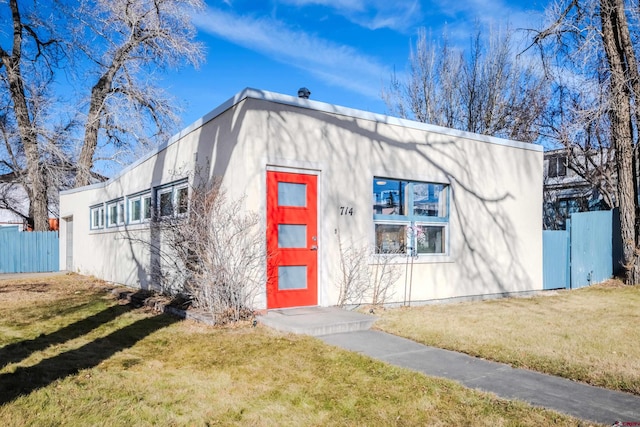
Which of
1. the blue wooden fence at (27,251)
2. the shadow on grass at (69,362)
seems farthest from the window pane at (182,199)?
the blue wooden fence at (27,251)

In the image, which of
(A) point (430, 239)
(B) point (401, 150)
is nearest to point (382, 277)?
(A) point (430, 239)

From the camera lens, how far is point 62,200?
18781 millimetres

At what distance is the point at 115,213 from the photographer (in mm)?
13398

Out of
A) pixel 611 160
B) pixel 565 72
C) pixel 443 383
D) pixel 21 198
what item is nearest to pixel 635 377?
pixel 443 383

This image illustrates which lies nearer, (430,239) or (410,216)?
(410,216)

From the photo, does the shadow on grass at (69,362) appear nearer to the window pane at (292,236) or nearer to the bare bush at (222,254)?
the bare bush at (222,254)

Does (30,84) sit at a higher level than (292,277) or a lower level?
higher

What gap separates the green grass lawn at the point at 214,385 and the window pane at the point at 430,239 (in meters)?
4.08

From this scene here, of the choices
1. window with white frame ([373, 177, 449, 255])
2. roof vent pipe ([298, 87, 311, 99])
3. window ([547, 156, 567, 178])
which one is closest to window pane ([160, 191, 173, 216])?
roof vent pipe ([298, 87, 311, 99])

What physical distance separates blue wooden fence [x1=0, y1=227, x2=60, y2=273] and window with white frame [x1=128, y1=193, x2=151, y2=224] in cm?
1019

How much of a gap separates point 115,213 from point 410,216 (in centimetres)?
873

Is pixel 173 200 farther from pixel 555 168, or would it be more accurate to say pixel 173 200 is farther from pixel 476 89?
pixel 555 168

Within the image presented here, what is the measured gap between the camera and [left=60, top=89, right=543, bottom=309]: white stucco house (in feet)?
24.5

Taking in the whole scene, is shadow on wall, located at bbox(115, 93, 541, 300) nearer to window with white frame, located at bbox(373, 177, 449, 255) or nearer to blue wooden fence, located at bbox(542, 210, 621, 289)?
window with white frame, located at bbox(373, 177, 449, 255)
